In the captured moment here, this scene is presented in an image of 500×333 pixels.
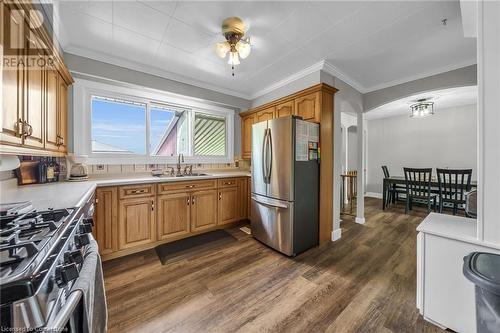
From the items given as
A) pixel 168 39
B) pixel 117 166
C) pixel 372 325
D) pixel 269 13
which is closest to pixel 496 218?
pixel 372 325

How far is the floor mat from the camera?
2.44 metres

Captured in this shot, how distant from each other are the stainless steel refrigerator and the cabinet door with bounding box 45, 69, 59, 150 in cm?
222

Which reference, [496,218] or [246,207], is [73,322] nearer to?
[496,218]

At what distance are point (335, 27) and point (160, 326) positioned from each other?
309 cm

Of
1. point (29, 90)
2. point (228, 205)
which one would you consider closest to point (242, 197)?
point (228, 205)

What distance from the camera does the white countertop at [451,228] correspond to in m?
1.31

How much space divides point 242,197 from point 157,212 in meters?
1.44

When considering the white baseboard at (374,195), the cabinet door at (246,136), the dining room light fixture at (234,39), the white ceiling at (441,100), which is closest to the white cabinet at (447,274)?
the dining room light fixture at (234,39)

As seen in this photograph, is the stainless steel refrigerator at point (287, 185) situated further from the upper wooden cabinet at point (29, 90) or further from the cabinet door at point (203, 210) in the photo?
the upper wooden cabinet at point (29, 90)

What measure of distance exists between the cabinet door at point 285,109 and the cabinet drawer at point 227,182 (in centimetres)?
138

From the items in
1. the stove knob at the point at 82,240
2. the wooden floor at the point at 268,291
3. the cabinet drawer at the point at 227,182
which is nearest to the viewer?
the stove knob at the point at 82,240

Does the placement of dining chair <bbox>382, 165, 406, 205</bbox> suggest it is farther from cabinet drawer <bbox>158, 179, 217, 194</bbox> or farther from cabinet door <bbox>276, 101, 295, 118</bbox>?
cabinet drawer <bbox>158, 179, 217, 194</bbox>

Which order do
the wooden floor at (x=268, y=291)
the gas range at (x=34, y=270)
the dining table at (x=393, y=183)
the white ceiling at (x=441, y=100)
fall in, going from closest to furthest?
the gas range at (x=34, y=270), the wooden floor at (x=268, y=291), the white ceiling at (x=441, y=100), the dining table at (x=393, y=183)

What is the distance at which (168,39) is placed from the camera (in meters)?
2.23
